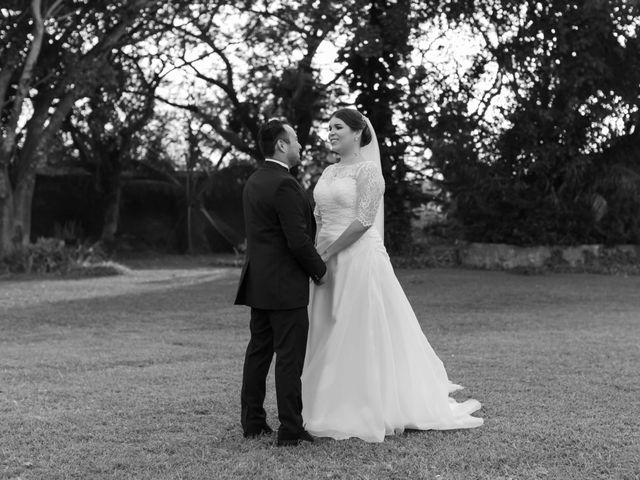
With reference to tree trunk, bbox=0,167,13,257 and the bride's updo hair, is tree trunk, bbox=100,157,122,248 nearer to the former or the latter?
tree trunk, bbox=0,167,13,257

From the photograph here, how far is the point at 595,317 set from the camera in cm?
1168

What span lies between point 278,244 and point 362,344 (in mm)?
860

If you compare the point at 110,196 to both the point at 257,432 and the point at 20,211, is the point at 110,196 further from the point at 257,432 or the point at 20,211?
the point at 257,432

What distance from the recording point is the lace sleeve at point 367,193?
5375 millimetres

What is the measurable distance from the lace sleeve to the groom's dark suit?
405mm

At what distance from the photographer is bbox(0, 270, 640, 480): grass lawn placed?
184 inches

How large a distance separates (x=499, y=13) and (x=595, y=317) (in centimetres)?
950

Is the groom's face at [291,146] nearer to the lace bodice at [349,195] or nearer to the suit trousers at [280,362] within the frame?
the lace bodice at [349,195]

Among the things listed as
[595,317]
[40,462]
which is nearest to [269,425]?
[40,462]

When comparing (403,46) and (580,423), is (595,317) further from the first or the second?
(403,46)

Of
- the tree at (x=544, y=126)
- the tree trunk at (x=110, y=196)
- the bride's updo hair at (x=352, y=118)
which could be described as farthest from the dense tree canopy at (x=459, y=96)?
the bride's updo hair at (x=352, y=118)

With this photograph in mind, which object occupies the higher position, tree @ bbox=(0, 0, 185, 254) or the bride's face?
tree @ bbox=(0, 0, 185, 254)

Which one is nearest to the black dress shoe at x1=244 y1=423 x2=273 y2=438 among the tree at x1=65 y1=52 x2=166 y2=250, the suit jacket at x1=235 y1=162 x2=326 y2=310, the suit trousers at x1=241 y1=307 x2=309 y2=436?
the suit trousers at x1=241 y1=307 x2=309 y2=436

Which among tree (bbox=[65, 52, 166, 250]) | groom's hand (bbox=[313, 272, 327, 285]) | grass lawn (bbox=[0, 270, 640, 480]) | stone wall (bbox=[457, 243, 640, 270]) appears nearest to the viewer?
grass lawn (bbox=[0, 270, 640, 480])
